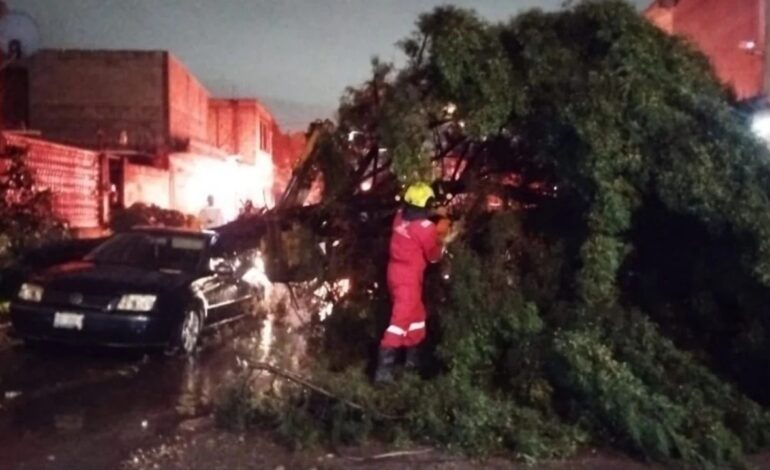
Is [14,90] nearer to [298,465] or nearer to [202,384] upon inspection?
[202,384]

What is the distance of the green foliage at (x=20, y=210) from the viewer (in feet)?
52.3

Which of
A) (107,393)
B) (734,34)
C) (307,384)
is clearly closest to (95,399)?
(107,393)

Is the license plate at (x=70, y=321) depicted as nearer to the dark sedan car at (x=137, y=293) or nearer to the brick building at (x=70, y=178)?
the dark sedan car at (x=137, y=293)

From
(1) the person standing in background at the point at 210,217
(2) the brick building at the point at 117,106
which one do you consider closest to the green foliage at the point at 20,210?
(1) the person standing in background at the point at 210,217

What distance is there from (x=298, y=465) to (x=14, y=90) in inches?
1122

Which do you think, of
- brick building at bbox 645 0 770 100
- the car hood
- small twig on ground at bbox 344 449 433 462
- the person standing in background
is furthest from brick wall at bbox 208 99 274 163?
small twig on ground at bbox 344 449 433 462

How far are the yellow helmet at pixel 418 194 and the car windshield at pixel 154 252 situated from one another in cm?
490

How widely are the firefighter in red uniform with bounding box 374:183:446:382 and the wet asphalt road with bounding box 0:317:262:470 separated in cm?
130

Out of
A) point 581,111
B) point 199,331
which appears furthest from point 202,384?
point 581,111

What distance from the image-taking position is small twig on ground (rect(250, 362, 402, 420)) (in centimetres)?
798

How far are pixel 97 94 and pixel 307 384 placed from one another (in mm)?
27193

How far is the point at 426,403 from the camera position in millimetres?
8062

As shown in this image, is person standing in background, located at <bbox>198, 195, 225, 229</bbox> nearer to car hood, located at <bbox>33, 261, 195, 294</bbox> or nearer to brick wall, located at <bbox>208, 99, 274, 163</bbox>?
car hood, located at <bbox>33, 261, 195, 294</bbox>

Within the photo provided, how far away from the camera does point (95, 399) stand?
33.6ft
